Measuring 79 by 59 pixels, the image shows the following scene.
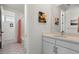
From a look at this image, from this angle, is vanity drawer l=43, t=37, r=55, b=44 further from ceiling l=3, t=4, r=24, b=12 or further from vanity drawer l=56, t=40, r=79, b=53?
ceiling l=3, t=4, r=24, b=12

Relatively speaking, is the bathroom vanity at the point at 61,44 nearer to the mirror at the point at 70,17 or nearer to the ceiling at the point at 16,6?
the mirror at the point at 70,17

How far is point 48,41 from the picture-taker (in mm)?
2424

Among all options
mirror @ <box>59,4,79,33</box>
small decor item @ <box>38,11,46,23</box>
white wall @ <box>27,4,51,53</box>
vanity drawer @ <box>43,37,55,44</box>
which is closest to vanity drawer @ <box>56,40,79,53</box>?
vanity drawer @ <box>43,37,55,44</box>

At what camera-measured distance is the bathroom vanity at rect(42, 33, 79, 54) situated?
1.69 m

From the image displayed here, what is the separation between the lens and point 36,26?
2.52m

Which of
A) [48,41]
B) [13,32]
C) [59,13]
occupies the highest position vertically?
[59,13]

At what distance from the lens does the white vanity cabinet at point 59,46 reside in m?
1.70

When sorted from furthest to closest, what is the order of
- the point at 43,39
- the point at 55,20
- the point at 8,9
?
the point at 43,39 < the point at 55,20 < the point at 8,9

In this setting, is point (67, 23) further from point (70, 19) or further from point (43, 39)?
point (43, 39)

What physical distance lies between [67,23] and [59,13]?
0.89ft

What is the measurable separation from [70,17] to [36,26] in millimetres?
794

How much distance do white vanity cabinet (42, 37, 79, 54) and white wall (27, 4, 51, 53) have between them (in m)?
0.16

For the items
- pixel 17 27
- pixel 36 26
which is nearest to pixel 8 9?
pixel 17 27

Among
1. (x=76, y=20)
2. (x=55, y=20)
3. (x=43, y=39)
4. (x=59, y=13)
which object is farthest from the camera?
(x=43, y=39)
